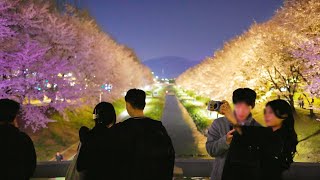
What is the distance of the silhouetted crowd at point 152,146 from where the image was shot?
11.0ft

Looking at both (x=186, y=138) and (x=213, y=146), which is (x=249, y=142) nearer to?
(x=213, y=146)

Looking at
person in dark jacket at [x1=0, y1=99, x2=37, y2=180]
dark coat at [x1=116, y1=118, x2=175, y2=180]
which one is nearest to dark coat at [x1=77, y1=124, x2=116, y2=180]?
dark coat at [x1=116, y1=118, x2=175, y2=180]

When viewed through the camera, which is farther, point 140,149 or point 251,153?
point 140,149

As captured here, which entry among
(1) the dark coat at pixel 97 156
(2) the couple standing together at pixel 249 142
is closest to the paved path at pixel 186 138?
(2) the couple standing together at pixel 249 142

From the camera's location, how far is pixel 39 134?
→ 2292cm

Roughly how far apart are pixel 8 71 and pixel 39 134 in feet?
22.3

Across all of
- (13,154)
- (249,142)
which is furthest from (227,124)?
(13,154)

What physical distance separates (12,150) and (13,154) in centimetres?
5

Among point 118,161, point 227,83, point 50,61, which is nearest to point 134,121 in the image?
point 118,161

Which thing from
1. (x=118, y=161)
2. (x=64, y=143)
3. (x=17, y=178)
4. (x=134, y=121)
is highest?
(x=134, y=121)

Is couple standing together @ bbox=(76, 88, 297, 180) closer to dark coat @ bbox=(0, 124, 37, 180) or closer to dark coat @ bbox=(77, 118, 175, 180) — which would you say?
dark coat @ bbox=(77, 118, 175, 180)

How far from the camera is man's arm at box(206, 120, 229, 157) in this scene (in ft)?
12.1

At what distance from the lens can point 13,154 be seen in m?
4.05

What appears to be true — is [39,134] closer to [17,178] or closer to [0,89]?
[0,89]
